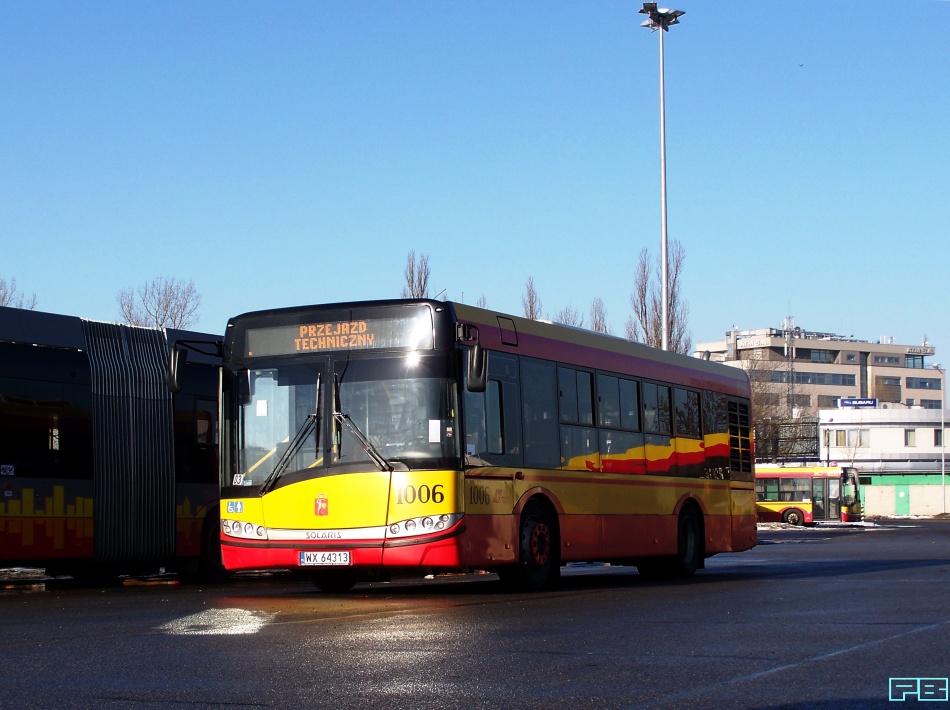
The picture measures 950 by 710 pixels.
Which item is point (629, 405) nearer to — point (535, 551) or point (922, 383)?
point (535, 551)

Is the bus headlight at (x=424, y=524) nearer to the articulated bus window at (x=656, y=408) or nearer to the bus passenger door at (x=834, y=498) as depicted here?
the articulated bus window at (x=656, y=408)

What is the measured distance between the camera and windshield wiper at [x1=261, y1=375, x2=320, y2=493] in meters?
14.6

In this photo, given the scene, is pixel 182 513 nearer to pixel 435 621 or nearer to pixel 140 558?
pixel 140 558

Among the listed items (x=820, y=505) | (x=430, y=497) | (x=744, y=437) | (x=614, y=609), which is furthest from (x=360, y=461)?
(x=820, y=505)

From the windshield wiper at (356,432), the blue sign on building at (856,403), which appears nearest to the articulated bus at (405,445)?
the windshield wiper at (356,432)

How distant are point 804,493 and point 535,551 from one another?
54.7 meters

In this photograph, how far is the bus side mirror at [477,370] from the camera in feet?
46.2

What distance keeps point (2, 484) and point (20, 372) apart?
1.44 meters

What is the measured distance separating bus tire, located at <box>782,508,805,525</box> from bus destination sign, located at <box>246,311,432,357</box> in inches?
2200

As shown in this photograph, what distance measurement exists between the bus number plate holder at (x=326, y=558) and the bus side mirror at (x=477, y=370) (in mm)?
2230

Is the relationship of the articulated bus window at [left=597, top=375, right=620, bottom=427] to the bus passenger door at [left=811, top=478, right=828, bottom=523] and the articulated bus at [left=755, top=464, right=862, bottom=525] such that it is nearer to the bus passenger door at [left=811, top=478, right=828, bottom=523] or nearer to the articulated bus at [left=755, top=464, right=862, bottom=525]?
the articulated bus at [left=755, top=464, right=862, bottom=525]

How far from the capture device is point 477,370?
14.2 metres

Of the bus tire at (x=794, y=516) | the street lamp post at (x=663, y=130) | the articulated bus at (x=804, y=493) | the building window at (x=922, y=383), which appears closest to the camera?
the street lamp post at (x=663, y=130)

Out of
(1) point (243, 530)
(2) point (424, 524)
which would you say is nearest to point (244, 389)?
(1) point (243, 530)
